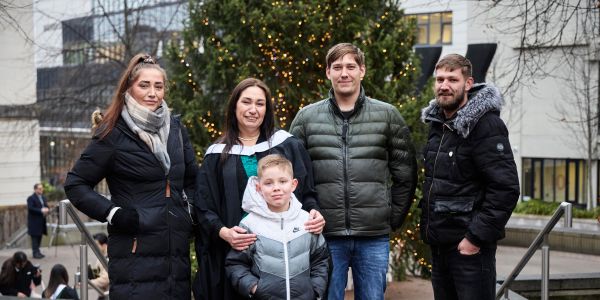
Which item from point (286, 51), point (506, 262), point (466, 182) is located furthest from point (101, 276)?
point (506, 262)

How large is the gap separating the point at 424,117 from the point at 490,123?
0.55 metres

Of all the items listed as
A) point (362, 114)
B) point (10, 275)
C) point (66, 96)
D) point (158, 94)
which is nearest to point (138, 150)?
point (158, 94)

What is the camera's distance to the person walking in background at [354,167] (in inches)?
221

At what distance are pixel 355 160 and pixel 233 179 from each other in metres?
0.96

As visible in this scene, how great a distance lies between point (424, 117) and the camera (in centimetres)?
553

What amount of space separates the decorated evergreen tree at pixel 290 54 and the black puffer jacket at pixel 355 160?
542 cm

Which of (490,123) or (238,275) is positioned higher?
(490,123)

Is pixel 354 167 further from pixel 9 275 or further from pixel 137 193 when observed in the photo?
pixel 9 275

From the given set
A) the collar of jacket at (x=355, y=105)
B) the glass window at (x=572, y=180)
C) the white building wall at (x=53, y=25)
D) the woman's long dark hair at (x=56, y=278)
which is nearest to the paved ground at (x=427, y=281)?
the woman's long dark hair at (x=56, y=278)

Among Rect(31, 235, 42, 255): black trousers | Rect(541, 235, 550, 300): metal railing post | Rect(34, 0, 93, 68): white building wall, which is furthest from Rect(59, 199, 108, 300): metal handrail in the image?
Rect(31, 235, 42, 255): black trousers

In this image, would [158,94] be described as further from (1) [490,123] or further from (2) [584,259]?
(2) [584,259]

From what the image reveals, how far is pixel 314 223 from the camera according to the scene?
16.4ft

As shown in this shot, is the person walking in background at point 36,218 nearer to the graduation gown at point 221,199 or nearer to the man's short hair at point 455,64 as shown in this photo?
the graduation gown at point 221,199

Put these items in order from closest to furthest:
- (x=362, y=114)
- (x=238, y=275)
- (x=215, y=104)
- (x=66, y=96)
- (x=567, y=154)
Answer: (x=238, y=275)
(x=362, y=114)
(x=215, y=104)
(x=66, y=96)
(x=567, y=154)
